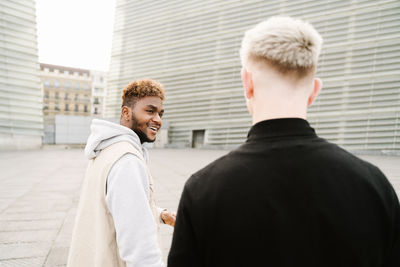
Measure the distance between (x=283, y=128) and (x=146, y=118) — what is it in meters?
1.00

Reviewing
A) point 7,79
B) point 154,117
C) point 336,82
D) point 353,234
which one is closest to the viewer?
point 353,234

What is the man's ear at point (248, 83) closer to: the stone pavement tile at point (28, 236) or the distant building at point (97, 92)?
the stone pavement tile at point (28, 236)

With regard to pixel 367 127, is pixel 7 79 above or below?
above

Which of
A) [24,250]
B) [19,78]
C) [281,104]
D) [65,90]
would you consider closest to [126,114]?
[281,104]

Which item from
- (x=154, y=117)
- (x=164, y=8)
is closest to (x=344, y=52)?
(x=164, y=8)

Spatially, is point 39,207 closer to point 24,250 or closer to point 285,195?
point 24,250

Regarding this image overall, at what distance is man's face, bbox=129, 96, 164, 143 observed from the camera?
5.32ft

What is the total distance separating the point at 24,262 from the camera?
2.85 meters

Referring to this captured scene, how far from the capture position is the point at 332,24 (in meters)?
24.3

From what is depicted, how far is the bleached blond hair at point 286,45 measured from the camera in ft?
2.69

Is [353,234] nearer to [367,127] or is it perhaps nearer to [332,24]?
[367,127]

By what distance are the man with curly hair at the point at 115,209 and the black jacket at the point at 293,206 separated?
472 mm

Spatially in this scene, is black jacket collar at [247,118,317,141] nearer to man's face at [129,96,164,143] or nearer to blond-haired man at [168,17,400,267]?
blond-haired man at [168,17,400,267]

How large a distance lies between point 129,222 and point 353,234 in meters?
0.87
